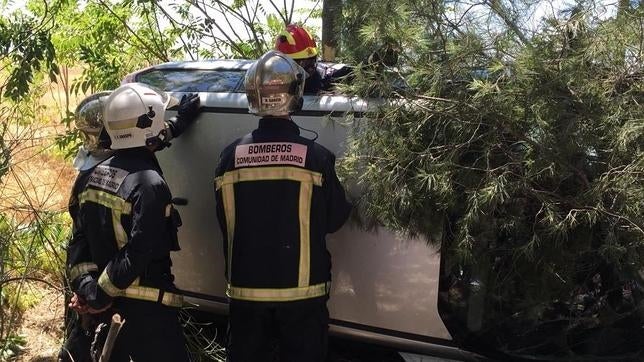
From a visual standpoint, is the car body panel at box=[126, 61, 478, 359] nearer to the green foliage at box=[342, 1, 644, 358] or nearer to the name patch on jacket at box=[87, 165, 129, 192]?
the green foliage at box=[342, 1, 644, 358]

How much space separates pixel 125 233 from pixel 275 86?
884mm

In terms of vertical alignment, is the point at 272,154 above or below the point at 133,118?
below

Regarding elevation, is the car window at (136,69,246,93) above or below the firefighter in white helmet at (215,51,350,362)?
above

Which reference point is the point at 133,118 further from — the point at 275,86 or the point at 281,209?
the point at 281,209

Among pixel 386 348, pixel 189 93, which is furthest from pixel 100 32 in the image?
pixel 386 348

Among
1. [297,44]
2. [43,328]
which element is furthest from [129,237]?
[43,328]

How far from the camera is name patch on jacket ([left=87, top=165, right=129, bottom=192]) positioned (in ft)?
9.13

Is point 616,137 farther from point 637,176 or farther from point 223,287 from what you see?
point 223,287

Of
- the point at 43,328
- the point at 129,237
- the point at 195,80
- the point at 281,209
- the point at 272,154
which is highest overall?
the point at 195,80

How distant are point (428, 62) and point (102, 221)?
1490mm

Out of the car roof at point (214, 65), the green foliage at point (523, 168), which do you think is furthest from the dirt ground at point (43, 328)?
the green foliage at point (523, 168)

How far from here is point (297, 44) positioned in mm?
3980

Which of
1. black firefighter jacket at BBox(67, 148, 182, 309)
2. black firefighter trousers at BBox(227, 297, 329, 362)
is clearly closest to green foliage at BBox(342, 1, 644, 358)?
black firefighter trousers at BBox(227, 297, 329, 362)

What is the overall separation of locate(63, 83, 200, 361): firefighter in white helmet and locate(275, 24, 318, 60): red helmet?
1.17m
